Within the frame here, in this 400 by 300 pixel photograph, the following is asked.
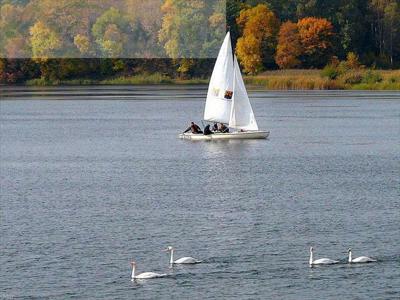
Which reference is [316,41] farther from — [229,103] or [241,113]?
[241,113]

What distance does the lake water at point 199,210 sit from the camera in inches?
1345

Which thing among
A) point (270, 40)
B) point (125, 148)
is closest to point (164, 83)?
point (270, 40)

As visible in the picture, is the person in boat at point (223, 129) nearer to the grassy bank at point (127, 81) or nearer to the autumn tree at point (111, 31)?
the autumn tree at point (111, 31)

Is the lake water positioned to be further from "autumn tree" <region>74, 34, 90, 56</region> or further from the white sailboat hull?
"autumn tree" <region>74, 34, 90, 56</region>

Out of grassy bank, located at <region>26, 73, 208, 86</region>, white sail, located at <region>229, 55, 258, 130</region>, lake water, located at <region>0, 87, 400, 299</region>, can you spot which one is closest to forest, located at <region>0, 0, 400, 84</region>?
grassy bank, located at <region>26, 73, 208, 86</region>

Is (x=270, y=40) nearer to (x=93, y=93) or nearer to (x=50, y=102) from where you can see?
(x=93, y=93)

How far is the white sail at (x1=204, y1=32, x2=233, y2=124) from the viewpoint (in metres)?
74.9

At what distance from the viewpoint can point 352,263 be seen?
3594 centimetres

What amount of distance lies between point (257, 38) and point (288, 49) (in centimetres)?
537

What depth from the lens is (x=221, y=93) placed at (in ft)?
247

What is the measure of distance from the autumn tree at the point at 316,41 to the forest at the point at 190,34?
0.10 metres

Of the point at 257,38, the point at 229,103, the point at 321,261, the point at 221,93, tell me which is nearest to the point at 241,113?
the point at 229,103

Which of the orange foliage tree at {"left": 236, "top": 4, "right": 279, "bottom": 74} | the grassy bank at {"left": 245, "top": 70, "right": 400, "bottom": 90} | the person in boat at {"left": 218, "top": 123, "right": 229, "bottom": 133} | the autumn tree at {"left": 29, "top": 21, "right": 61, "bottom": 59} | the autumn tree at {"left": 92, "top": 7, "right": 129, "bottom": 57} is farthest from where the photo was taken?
the autumn tree at {"left": 29, "top": 21, "right": 61, "bottom": 59}

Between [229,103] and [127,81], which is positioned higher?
[229,103]
